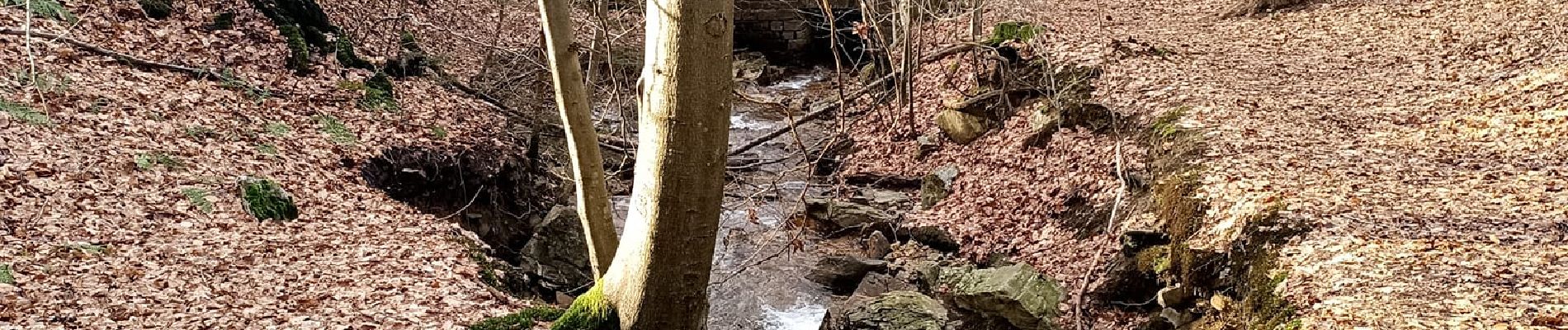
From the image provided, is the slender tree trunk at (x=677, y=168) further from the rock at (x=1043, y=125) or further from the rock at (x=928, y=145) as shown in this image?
the rock at (x=928, y=145)

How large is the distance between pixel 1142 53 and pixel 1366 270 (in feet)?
23.3

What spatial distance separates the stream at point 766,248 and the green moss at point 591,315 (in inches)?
145

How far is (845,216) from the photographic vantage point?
36.2 ft

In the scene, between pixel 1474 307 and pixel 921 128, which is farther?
pixel 921 128

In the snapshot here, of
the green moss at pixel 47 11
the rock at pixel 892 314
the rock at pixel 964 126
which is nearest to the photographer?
the rock at pixel 892 314

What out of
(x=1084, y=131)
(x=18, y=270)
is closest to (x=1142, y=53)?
(x=1084, y=131)

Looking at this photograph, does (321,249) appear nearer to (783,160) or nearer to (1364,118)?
(783,160)

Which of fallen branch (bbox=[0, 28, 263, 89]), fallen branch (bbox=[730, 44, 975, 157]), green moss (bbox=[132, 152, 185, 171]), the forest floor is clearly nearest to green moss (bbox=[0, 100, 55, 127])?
green moss (bbox=[132, 152, 185, 171])

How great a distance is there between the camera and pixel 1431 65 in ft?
35.1

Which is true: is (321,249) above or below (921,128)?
above

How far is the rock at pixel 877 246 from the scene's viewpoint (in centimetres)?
1028

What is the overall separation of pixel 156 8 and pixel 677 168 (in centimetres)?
892

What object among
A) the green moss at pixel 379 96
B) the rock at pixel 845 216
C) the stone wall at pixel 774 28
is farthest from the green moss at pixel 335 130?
the stone wall at pixel 774 28

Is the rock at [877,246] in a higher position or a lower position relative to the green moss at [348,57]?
lower
